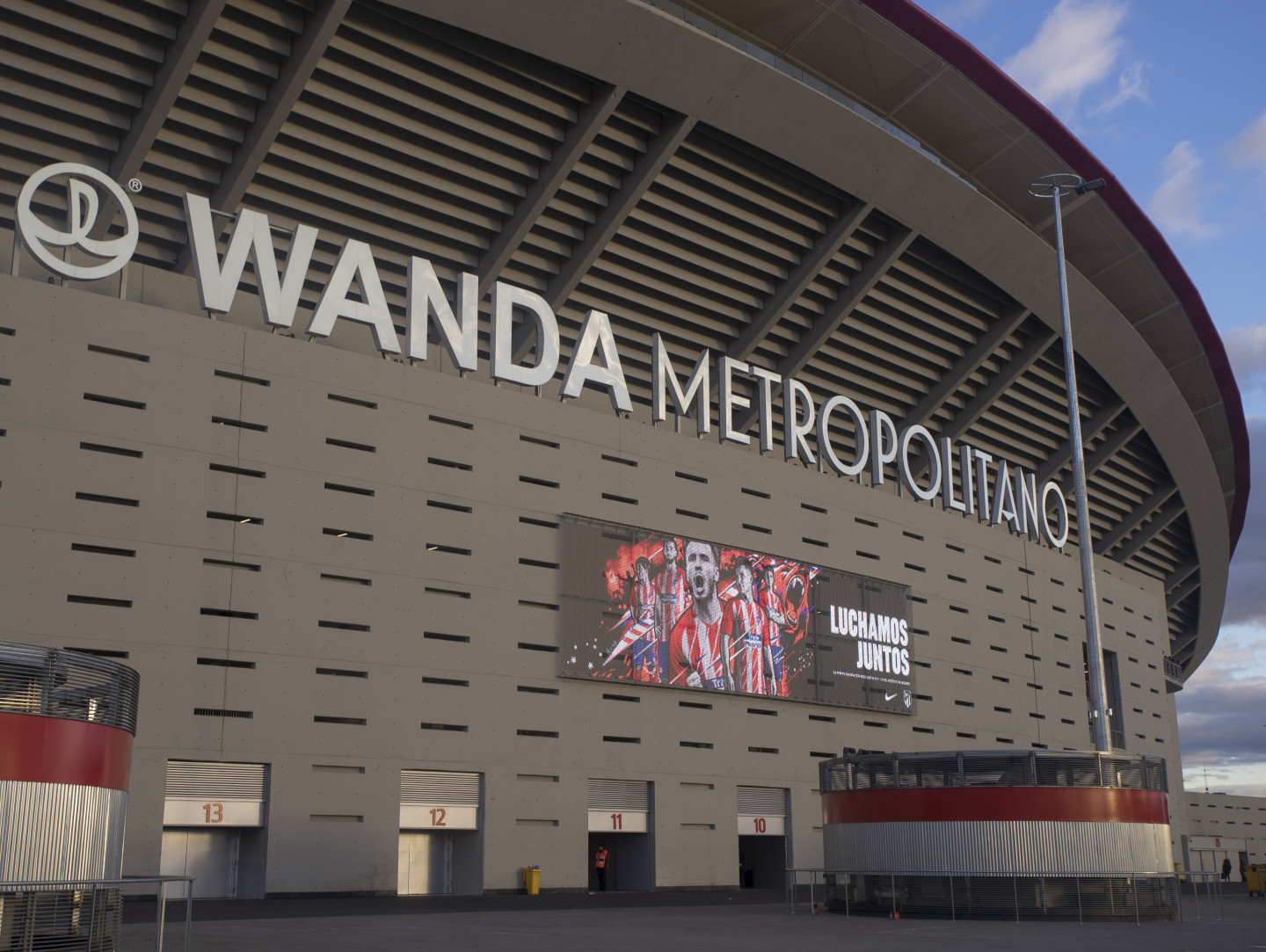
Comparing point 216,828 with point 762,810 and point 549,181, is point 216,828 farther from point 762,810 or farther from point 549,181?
point 549,181

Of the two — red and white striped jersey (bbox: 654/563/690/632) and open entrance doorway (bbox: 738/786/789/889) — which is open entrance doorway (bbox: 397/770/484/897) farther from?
open entrance doorway (bbox: 738/786/789/889)

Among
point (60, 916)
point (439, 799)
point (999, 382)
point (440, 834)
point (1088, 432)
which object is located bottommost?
point (60, 916)

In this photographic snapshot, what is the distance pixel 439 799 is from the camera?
2264 cm

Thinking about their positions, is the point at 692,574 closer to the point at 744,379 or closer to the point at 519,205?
the point at 744,379

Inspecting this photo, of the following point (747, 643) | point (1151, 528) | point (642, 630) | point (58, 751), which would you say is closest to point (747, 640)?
point (747, 643)

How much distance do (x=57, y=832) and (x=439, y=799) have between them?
44.8 ft

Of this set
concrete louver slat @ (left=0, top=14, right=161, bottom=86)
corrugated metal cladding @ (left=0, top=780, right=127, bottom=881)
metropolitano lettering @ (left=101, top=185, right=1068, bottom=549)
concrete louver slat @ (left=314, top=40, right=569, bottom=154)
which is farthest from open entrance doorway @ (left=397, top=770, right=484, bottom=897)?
concrete louver slat @ (left=0, top=14, right=161, bottom=86)

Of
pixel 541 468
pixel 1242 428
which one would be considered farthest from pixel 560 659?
pixel 1242 428

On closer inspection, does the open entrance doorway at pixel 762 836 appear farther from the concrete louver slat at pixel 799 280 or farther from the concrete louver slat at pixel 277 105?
the concrete louver slat at pixel 277 105

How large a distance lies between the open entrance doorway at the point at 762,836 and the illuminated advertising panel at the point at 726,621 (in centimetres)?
234

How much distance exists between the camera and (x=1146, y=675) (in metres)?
43.9

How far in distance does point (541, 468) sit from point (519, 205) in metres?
5.98

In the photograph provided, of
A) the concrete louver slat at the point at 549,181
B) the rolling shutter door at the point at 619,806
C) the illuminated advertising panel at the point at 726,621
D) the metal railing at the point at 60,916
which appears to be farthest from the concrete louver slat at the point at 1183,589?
the metal railing at the point at 60,916

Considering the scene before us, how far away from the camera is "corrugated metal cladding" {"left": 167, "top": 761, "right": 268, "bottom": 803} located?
19750 mm
